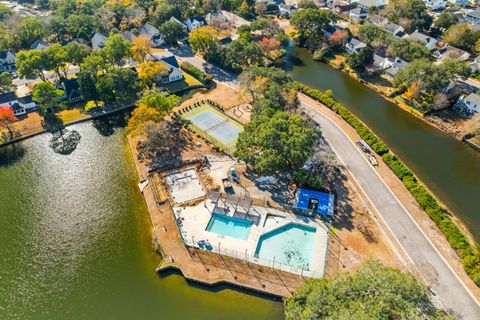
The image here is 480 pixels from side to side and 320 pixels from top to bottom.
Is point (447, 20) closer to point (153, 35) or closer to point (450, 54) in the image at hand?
point (450, 54)

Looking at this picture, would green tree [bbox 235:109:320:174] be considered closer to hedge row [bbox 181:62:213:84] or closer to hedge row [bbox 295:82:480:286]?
hedge row [bbox 295:82:480:286]

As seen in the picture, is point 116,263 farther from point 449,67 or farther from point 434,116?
point 449,67

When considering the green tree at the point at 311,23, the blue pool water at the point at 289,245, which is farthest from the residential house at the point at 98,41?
the blue pool water at the point at 289,245

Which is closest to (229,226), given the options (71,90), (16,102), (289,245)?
(289,245)

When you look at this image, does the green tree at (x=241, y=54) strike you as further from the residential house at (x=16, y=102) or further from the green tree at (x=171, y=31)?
the residential house at (x=16, y=102)

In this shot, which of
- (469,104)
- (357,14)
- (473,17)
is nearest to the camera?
(469,104)

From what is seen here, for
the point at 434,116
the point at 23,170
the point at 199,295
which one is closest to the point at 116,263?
the point at 199,295

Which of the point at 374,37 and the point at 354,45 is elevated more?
the point at 374,37
